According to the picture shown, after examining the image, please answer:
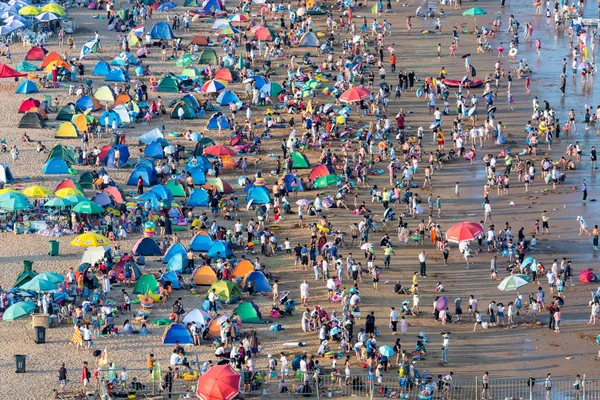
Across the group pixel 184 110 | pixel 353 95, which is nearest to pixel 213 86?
pixel 184 110

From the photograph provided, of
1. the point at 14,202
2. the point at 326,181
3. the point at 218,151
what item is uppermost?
the point at 218,151

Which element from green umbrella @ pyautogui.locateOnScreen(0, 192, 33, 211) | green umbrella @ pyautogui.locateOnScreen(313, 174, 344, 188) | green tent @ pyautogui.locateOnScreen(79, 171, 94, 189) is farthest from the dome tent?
green umbrella @ pyautogui.locateOnScreen(313, 174, 344, 188)

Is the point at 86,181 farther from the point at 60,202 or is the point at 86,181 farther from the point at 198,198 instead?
the point at 198,198

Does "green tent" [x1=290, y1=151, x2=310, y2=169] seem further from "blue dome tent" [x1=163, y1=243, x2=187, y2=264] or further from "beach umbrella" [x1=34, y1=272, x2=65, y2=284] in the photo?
"beach umbrella" [x1=34, y1=272, x2=65, y2=284]

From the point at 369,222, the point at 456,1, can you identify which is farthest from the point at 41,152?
the point at 456,1

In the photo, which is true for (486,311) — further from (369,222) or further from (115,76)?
(115,76)

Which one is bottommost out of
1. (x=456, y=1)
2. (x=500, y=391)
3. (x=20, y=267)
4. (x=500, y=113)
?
(x=500, y=391)
